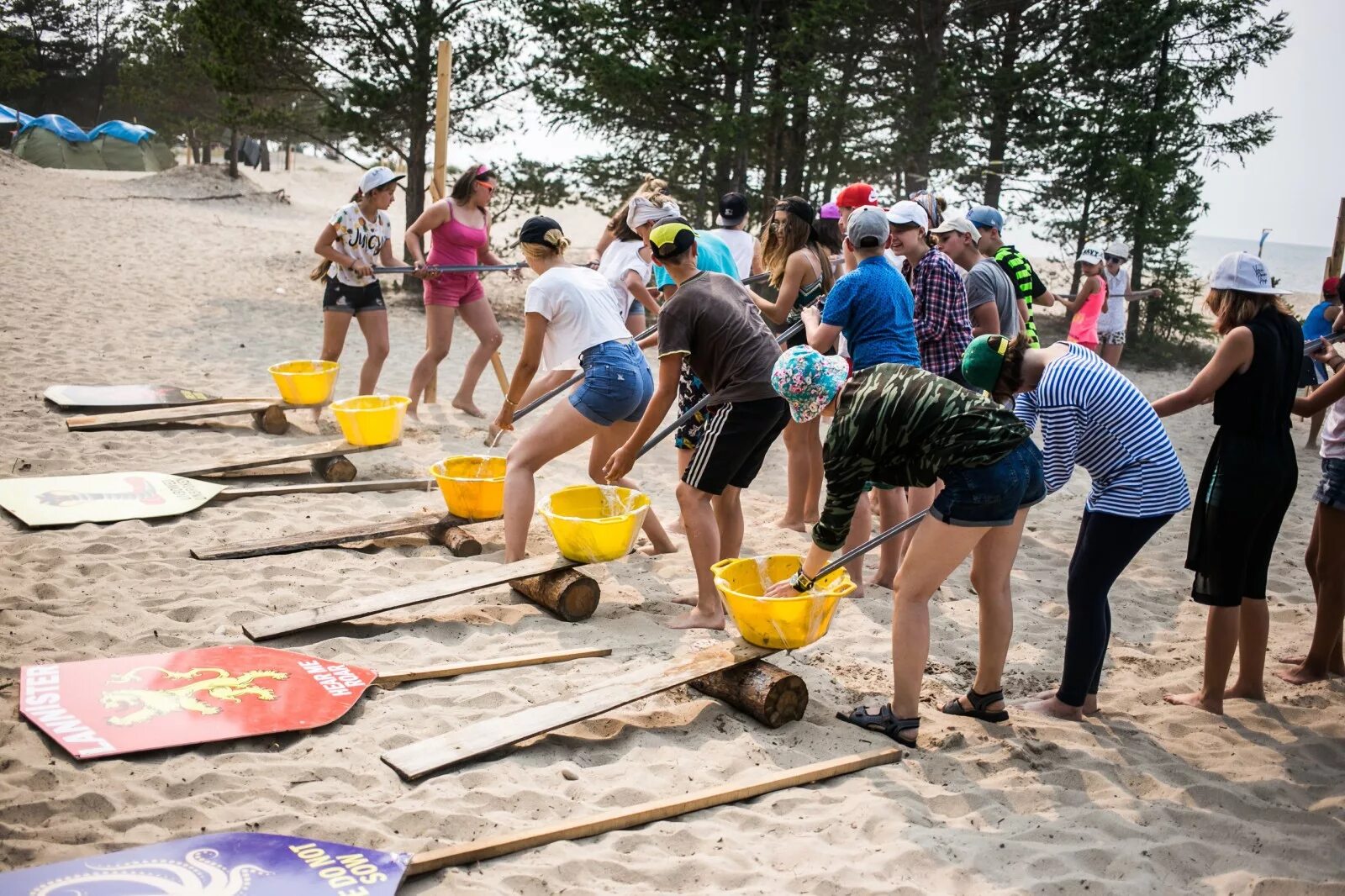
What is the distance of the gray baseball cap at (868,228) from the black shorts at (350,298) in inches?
158

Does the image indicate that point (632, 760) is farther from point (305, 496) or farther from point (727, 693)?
point (305, 496)

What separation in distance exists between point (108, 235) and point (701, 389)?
1434 centimetres

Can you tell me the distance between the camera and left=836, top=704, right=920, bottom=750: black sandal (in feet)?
12.9

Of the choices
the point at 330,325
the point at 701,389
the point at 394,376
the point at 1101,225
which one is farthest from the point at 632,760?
the point at 1101,225

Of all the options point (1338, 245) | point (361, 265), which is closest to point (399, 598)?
point (361, 265)

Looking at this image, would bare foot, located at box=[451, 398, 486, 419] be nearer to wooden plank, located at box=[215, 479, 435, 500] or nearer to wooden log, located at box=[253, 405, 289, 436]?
wooden log, located at box=[253, 405, 289, 436]

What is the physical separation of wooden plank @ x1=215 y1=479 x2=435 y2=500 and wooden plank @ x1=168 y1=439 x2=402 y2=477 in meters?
0.17

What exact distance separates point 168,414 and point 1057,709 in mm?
6188

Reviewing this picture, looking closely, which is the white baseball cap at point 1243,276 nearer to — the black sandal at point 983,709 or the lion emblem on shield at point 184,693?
the black sandal at point 983,709

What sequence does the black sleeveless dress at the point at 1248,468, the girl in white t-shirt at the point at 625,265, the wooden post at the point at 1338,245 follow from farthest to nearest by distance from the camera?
the wooden post at the point at 1338,245
the girl in white t-shirt at the point at 625,265
the black sleeveless dress at the point at 1248,468

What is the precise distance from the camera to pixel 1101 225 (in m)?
15.1

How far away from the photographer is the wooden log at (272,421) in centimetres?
770

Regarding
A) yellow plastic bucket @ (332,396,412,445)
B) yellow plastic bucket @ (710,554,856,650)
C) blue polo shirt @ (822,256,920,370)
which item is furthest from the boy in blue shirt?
yellow plastic bucket @ (332,396,412,445)

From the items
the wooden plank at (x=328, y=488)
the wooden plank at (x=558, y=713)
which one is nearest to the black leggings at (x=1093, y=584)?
the wooden plank at (x=558, y=713)
